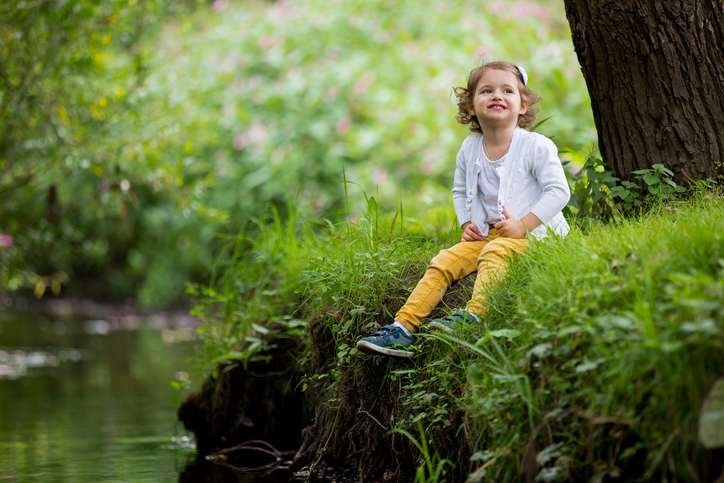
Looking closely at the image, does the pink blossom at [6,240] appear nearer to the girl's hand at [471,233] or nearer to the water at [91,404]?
the water at [91,404]

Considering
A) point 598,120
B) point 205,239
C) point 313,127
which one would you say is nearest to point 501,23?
point 313,127

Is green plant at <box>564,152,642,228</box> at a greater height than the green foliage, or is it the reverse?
green plant at <box>564,152,642,228</box>

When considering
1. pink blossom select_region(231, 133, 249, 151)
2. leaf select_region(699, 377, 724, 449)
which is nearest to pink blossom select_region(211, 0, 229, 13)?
pink blossom select_region(231, 133, 249, 151)

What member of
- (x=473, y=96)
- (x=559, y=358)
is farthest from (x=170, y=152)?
(x=559, y=358)

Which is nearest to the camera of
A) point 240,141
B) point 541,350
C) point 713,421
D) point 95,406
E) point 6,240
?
point 713,421

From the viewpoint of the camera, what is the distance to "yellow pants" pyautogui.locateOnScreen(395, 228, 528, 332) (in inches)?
107

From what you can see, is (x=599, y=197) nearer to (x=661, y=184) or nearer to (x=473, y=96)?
(x=661, y=184)

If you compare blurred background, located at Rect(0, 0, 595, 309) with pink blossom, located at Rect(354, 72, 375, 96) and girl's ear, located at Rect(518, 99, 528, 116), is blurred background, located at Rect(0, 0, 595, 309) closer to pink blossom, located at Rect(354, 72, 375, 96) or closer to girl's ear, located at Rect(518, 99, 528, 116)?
pink blossom, located at Rect(354, 72, 375, 96)

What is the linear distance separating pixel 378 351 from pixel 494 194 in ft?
3.02

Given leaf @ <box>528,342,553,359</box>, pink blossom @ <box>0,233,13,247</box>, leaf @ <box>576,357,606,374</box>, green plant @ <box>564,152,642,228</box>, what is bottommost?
leaf @ <box>576,357,606,374</box>

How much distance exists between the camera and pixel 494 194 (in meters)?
3.12

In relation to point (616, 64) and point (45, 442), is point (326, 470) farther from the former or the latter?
point (616, 64)

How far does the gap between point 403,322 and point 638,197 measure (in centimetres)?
121

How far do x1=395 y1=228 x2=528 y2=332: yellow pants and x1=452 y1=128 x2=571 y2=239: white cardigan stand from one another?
0.39ft
